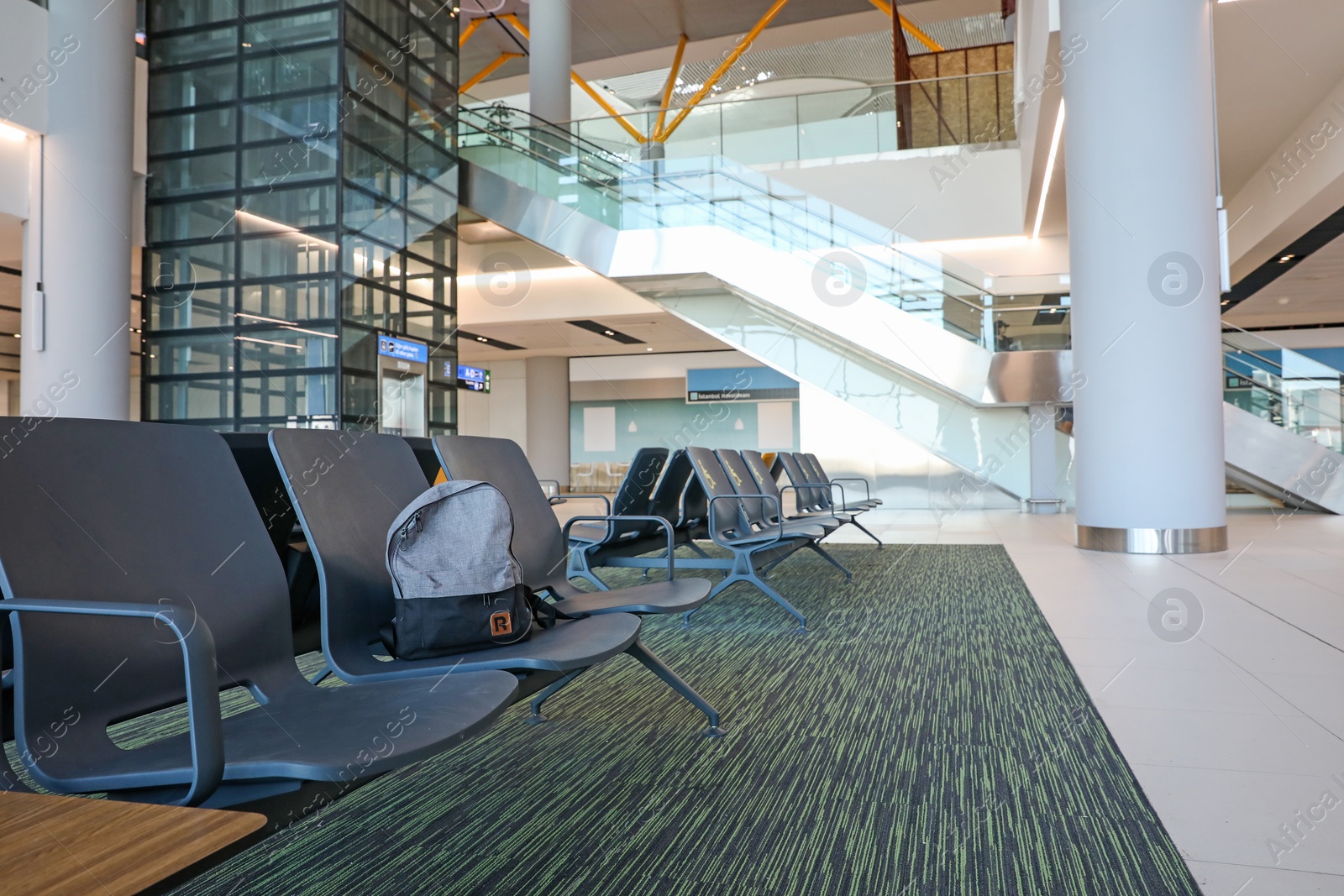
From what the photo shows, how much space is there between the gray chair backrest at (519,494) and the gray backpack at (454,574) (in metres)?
0.52

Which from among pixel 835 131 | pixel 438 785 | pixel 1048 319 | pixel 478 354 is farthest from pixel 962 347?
pixel 478 354

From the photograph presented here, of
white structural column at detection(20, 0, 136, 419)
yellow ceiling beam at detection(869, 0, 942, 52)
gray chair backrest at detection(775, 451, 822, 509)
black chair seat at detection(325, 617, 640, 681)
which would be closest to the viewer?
black chair seat at detection(325, 617, 640, 681)

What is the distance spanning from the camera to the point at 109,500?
1439mm

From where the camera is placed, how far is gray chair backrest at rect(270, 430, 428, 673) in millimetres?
1734

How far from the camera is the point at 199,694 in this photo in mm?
1079

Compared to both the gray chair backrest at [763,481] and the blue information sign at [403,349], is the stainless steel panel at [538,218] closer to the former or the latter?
the blue information sign at [403,349]

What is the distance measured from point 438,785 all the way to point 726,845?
70cm

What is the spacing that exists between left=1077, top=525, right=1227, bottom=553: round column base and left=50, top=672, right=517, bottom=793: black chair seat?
573cm

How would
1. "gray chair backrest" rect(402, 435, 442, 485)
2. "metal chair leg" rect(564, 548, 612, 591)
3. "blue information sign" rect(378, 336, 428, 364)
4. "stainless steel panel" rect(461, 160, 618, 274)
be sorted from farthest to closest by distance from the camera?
"stainless steel panel" rect(461, 160, 618, 274) < "blue information sign" rect(378, 336, 428, 364) < "metal chair leg" rect(564, 548, 612, 591) < "gray chair backrest" rect(402, 435, 442, 485)

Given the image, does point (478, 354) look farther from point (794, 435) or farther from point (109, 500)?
point (109, 500)

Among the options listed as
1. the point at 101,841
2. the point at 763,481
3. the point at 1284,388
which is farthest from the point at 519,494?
the point at 1284,388

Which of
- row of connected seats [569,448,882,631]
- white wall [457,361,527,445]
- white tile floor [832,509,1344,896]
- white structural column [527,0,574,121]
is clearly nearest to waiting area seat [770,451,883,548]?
row of connected seats [569,448,882,631]

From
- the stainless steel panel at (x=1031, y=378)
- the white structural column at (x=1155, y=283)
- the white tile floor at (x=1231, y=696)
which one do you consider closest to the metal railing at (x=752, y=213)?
the stainless steel panel at (x=1031, y=378)

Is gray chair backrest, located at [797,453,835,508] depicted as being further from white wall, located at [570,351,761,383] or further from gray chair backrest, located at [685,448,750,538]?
white wall, located at [570,351,761,383]
